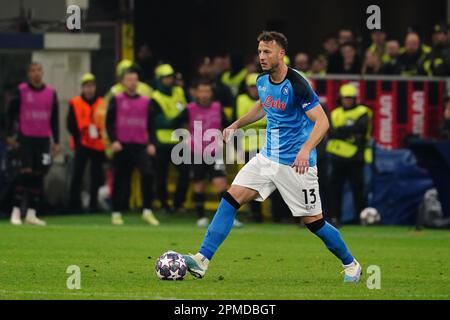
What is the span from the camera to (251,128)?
20.5 metres

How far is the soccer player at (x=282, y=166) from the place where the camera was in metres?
12.7

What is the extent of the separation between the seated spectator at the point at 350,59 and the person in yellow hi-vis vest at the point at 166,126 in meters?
2.73

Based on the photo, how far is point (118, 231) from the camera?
19.4 m

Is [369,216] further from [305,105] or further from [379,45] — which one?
[305,105]

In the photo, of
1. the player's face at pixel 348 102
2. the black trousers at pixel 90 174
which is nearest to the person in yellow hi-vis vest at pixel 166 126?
the black trousers at pixel 90 174

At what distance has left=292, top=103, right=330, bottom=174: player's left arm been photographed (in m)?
12.3

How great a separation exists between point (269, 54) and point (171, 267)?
6.81 ft

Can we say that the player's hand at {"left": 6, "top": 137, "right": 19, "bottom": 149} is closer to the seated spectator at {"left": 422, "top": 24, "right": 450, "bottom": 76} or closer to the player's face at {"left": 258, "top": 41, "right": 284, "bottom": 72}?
the seated spectator at {"left": 422, "top": 24, "right": 450, "bottom": 76}

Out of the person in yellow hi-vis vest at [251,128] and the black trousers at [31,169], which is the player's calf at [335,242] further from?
the black trousers at [31,169]

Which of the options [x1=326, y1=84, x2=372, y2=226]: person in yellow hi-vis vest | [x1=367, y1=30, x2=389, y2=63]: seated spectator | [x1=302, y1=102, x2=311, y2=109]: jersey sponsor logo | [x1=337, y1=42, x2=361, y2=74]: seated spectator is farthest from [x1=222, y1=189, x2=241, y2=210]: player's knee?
[x1=367, y1=30, x2=389, y2=63]: seated spectator

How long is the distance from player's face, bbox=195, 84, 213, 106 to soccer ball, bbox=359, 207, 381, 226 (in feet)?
9.42

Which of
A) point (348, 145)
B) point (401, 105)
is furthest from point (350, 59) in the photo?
point (348, 145)

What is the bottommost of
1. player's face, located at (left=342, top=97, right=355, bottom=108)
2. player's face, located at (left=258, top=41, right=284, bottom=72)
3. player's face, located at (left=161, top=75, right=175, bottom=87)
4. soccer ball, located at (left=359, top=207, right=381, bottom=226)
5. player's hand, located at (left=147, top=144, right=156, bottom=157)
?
soccer ball, located at (left=359, top=207, right=381, bottom=226)

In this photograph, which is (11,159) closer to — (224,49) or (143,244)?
(143,244)
